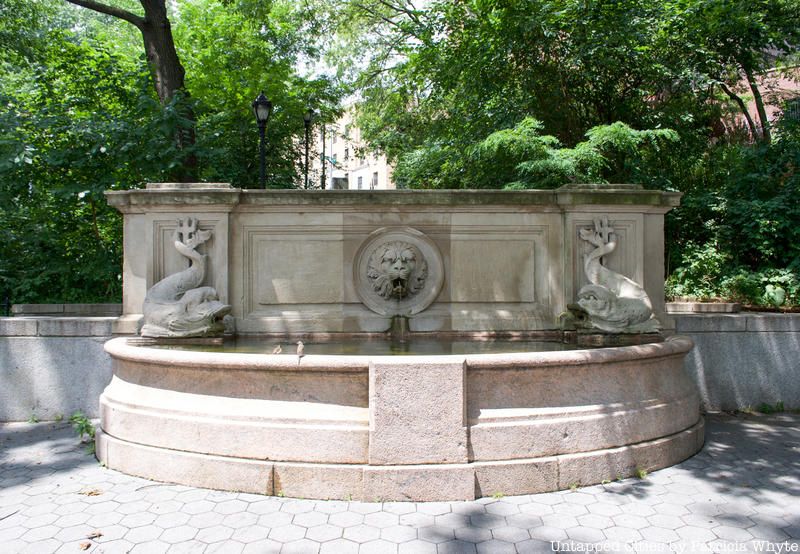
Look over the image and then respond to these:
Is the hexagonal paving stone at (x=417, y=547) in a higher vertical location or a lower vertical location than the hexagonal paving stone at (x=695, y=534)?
higher

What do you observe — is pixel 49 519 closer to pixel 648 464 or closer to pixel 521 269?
pixel 648 464

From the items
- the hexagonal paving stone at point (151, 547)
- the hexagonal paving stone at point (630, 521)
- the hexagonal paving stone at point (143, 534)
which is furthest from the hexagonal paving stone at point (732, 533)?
the hexagonal paving stone at point (143, 534)

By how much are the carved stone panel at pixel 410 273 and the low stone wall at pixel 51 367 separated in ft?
9.97

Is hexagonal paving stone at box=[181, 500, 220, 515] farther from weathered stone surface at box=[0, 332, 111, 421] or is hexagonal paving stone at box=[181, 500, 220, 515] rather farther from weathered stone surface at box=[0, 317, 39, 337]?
weathered stone surface at box=[0, 317, 39, 337]

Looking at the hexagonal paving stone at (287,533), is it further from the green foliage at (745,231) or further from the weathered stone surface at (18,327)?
the green foliage at (745,231)

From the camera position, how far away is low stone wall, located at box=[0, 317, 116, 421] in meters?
6.47

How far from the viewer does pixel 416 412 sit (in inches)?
159

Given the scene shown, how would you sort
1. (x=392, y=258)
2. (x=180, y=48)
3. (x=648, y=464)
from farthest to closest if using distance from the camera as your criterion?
(x=180, y=48)
(x=392, y=258)
(x=648, y=464)

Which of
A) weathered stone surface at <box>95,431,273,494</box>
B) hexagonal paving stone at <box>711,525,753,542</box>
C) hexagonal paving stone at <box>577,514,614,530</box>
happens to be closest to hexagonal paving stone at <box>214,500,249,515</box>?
weathered stone surface at <box>95,431,273,494</box>

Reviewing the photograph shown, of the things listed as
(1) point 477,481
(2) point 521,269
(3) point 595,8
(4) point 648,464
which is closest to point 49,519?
(1) point 477,481

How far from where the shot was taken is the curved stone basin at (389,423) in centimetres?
402

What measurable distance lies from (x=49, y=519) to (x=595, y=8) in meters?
12.5

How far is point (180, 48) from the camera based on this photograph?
19.2 metres

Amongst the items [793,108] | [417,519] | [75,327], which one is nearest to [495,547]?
[417,519]
